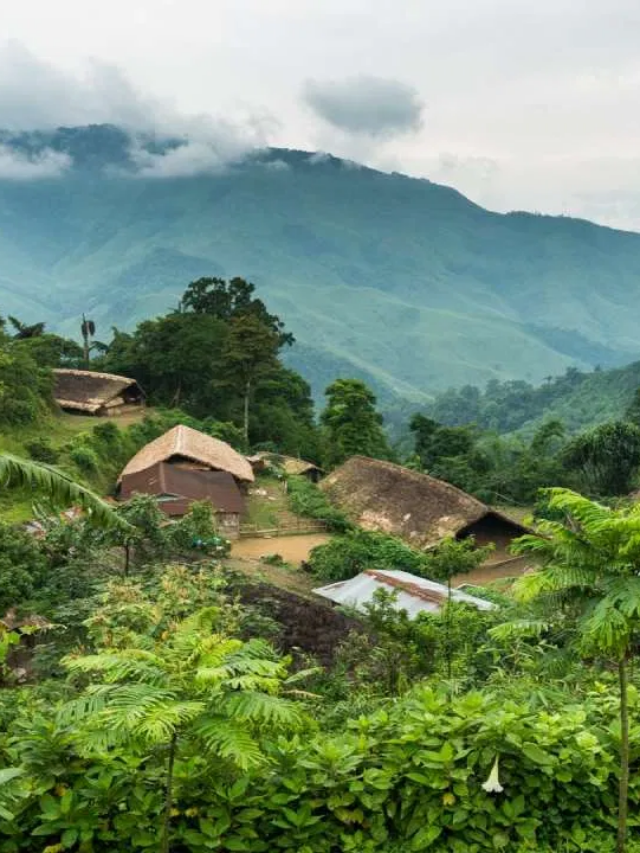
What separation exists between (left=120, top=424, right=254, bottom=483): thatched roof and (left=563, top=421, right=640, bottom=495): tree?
20097mm

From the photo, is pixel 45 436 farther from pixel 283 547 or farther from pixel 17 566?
pixel 17 566

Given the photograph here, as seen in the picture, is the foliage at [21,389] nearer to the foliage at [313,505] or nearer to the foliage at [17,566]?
the foliage at [313,505]

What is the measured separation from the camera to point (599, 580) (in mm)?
4645

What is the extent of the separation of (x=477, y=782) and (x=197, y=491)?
864 inches

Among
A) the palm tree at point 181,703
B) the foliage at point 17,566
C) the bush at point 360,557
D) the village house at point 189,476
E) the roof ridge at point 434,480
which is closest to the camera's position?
the palm tree at point 181,703

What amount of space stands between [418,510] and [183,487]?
813 centimetres

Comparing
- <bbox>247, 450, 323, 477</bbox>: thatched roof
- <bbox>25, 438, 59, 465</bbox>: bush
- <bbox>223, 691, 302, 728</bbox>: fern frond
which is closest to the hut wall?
<bbox>247, 450, 323, 477</bbox>: thatched roof

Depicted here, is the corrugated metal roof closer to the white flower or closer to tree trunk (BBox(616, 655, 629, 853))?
tree trunk (BBox(616, 655, 629, 853))

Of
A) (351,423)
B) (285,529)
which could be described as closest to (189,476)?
(285,529)

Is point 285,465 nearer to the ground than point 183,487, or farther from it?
nearer to the ground

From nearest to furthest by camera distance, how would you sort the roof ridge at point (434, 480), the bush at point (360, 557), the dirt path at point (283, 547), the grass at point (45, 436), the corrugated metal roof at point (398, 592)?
the corrugated metal roof at point (398, 592)
the bush at point (360, 557)
the grass at point (45, 436)
the dirt path at point (283, 547)
the roof ridge at point (434, 480)

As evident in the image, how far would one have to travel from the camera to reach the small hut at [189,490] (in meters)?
25.0

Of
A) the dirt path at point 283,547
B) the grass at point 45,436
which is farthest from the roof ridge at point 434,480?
the grass at point 45,436

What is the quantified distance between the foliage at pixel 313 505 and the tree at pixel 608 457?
1747 centimetres
